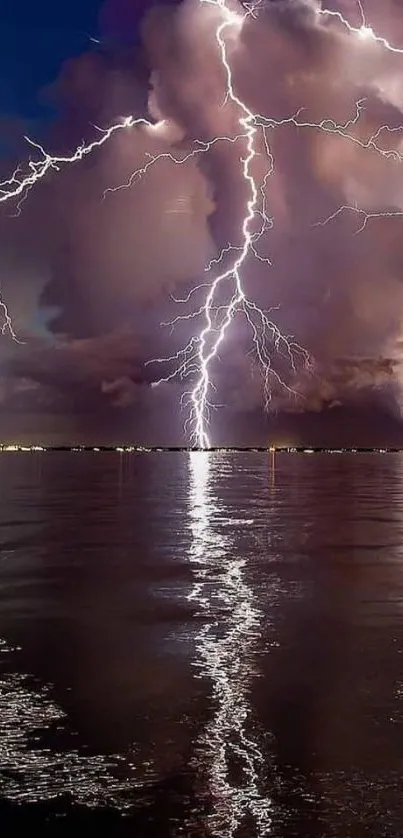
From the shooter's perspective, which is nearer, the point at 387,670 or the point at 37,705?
the point at 37,705

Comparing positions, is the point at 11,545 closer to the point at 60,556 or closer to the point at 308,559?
the point at 60,556

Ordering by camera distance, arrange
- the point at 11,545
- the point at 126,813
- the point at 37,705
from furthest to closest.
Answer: the point at 11,545, the point at 37,705, the point at 126,813

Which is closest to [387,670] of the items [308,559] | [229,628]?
[229,628]
